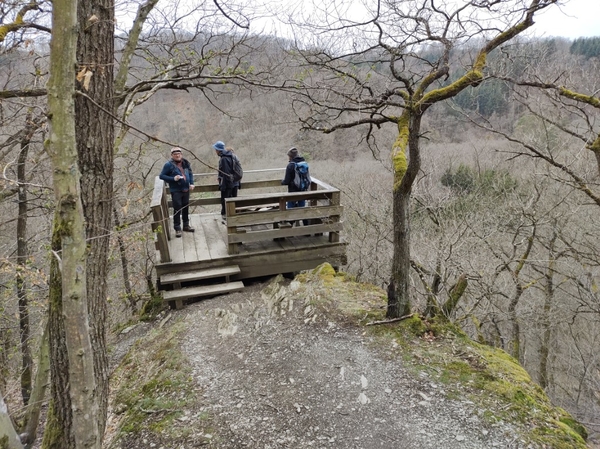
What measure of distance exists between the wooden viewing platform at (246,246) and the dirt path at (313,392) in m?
0.97

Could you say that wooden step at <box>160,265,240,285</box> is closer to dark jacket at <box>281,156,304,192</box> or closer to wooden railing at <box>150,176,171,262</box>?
wooden railing at <box>150,176,171,262</box>

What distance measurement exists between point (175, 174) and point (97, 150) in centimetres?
404

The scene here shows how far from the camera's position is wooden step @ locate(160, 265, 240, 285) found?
6738mm

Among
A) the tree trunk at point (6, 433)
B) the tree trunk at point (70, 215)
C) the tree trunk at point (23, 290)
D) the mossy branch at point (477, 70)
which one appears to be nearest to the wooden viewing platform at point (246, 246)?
the tree trunk at point (23, 290)

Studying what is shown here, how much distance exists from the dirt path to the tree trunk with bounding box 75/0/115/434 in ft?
5.03

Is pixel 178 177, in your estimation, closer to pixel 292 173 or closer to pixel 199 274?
pixel 199 274

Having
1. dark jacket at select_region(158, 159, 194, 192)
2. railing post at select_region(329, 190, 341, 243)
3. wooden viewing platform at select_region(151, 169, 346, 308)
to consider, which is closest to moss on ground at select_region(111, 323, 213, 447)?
wooden viewing platform at select_region(151, 169, 346, 308)

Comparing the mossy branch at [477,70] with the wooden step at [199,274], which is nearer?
the mossy branch at [477,70]

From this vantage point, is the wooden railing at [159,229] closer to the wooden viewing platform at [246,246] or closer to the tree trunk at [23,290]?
the wooden viewing platform at [246,246]

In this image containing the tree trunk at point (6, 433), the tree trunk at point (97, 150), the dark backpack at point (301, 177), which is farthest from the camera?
the dark backpack at point (301, 177)

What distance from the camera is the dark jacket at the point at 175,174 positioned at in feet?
22.5

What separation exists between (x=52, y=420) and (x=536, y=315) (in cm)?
1349

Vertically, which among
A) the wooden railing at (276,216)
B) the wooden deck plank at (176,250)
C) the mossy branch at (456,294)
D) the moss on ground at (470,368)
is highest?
the wooden railing at (276,216)

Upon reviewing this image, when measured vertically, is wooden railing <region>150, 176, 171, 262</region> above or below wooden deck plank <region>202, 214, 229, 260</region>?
above
